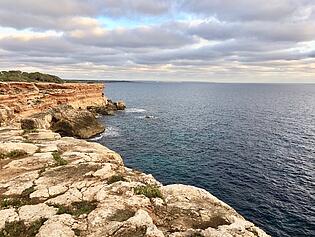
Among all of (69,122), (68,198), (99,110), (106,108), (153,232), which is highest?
(153,232)

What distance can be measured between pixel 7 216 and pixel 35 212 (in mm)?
982

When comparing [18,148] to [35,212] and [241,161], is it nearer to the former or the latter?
[35,212]

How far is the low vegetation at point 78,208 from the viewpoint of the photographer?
38.3 feet

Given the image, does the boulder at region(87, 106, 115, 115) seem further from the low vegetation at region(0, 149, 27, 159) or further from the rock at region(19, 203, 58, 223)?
the rock at region(19, 203, 58, 223)

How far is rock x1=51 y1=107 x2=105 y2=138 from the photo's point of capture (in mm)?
65625

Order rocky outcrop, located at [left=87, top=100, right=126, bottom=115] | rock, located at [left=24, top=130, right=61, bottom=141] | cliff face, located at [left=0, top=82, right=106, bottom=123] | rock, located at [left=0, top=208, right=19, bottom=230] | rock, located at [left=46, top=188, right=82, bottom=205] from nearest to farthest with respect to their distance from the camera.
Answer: rock, located at [left=0, top=208, right=19, bottom=230]
rock, located at [left=46, top=188, right=82, bottom=205]
rock, located at [left=24, top=130, right=61, bottom=141]
cliff face, located at [left=0, top=82, right=106, bottom=123]
rocky outcrop, located at [left=87, top=100, right=126, bottom=115]

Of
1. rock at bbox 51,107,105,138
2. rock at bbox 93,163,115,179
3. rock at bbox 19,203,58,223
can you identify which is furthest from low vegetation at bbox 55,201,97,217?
rock at bbox 51,107,105,138

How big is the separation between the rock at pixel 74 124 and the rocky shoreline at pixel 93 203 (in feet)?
157

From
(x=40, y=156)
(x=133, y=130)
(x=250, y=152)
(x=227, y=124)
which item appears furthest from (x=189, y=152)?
(x=40, y=156)

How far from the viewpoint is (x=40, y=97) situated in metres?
74.5

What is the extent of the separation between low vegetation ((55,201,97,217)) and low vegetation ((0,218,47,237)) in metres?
0.95

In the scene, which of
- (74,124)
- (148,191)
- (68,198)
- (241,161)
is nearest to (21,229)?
(68,198)

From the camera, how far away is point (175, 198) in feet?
44.1

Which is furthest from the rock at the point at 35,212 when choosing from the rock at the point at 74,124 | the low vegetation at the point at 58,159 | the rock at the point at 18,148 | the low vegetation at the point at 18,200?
the rock at the point at 74,124
